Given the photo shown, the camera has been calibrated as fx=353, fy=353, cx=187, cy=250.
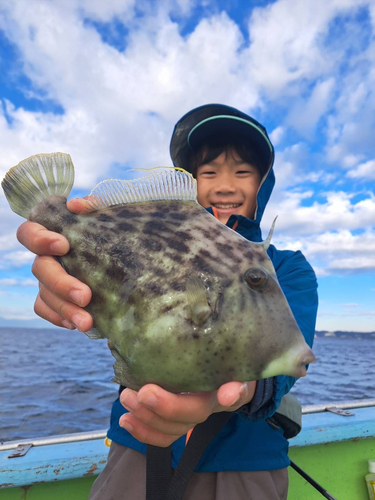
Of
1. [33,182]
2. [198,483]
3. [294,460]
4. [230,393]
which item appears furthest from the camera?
[294,460]

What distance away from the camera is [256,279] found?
56.7 inches

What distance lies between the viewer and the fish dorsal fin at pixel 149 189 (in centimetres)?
169

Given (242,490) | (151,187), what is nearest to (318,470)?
(242,490)

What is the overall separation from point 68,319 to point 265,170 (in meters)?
2.28

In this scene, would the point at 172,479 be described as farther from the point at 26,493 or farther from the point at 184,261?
the point at 26,493

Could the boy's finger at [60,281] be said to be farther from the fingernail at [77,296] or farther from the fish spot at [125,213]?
the fish spot at [125,213]

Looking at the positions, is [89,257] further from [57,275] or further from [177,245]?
[177,245]

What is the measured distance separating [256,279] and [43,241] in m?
1.03

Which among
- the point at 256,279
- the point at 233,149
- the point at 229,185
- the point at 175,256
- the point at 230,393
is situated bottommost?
the point at 230,393

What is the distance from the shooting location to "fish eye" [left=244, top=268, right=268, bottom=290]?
4.74 feet

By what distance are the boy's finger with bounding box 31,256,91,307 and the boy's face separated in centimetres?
170

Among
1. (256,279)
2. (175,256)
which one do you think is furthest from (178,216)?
(256,279)

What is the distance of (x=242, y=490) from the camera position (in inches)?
85.6

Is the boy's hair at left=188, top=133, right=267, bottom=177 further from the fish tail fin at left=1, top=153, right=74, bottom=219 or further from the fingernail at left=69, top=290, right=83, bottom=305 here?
the fingernail at left=69, top=290, right=83, bottom=305
